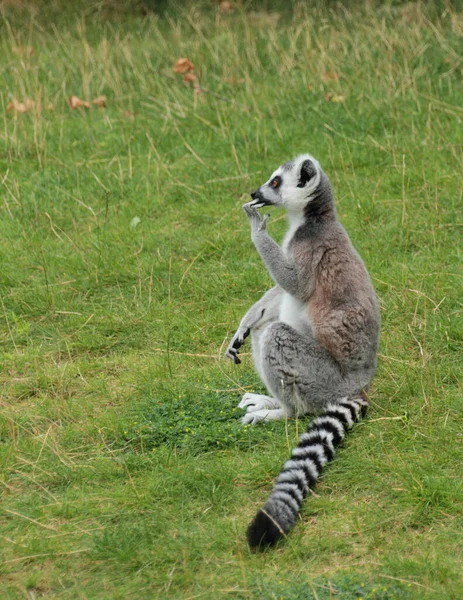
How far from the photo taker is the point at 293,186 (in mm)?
4742

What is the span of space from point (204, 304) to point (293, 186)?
56.5 inches

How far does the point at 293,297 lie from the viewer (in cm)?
463

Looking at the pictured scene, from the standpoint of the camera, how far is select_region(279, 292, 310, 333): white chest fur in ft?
14.8

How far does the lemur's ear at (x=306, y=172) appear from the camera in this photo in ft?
15.4

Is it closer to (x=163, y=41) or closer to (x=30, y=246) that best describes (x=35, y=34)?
(x=163, y=41)

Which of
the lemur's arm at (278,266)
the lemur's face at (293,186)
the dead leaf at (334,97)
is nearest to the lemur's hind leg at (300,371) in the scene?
the lemur's arm at (278,266)

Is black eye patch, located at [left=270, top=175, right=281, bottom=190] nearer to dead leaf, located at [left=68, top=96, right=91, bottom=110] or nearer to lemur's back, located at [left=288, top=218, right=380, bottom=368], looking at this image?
lemur's back, located at [left=288, top=218, right=380, bottom=368]

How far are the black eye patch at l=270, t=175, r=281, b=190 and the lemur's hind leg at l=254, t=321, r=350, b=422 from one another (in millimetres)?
815

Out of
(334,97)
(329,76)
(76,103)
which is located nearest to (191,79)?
(76,103)

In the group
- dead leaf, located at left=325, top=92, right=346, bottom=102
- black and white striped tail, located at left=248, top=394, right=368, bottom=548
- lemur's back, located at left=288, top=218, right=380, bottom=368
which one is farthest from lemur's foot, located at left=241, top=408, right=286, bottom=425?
dead leaf, located at left=325, top=92, right=346, bottom=102

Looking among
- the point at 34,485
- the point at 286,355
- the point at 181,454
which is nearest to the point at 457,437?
the point at 286,355

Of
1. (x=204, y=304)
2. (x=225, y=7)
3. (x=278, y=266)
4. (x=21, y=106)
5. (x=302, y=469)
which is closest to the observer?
(x=302, y=469)

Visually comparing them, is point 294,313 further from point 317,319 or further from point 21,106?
point 21,106

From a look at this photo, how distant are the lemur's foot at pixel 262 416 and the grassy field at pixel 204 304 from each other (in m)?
0.06
